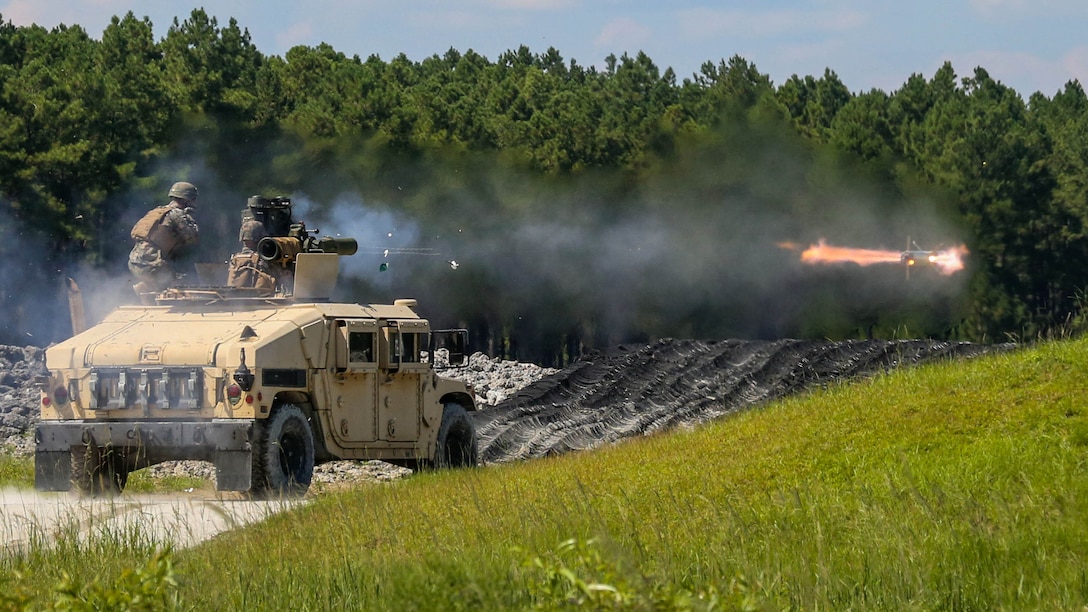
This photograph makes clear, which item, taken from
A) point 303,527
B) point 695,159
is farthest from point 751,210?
point 303,527

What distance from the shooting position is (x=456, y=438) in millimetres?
21922

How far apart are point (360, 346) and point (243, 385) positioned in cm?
222

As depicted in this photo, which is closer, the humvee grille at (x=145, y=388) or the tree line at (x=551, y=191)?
the humvee grille at (x=145, y=388)

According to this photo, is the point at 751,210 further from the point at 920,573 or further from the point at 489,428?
the point at 920,573

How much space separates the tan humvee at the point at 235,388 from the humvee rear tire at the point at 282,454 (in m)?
0.02

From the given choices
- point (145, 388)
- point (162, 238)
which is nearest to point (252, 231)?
point (162, 238)

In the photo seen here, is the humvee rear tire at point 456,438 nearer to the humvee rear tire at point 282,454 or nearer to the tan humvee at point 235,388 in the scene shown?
the tan humvee at point 235,388

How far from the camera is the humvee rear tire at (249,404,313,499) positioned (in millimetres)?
17797

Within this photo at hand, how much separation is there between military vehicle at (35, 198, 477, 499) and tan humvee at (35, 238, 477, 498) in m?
0.02

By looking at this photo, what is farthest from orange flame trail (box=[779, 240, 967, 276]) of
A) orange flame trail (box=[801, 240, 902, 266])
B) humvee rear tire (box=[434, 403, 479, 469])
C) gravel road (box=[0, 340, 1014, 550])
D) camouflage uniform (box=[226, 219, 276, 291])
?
camouflage uniform (box=[226, 219, 276, 291])

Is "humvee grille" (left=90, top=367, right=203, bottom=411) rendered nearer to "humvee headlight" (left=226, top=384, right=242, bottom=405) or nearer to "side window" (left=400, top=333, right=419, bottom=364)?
"humvee headlight" (left=226, top=384, right=242, bottom=405)

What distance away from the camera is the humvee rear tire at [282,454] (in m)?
17.8

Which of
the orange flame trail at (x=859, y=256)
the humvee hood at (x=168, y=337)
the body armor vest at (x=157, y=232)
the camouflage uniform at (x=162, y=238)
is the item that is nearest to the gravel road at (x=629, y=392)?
the humvee hood at (x=168, y=337)

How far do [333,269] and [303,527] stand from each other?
8153 millimetres
